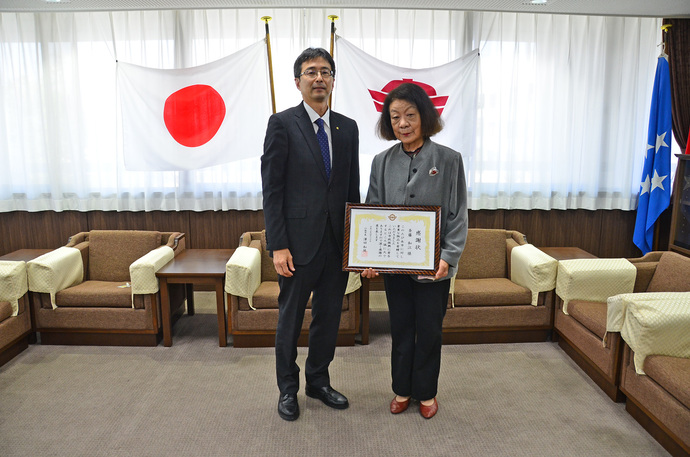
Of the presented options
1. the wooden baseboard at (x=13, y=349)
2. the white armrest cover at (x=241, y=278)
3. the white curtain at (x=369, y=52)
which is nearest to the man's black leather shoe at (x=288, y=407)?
the white armrest cover at (x=241, y=278)

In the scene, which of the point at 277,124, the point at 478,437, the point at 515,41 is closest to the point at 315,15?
the point at 515,41

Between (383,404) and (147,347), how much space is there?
1.75m

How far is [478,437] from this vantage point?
241 centimetres

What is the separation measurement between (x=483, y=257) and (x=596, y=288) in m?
0.85

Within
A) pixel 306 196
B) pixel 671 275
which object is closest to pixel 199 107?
pixel 306 196

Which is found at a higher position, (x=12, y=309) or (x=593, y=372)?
(x=12, y=309)

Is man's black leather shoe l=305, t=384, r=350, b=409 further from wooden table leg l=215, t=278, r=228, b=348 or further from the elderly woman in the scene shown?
wooden table leg l=215, t=278, r=228, b=348

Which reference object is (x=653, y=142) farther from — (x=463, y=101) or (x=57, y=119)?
(x=57, y=119)

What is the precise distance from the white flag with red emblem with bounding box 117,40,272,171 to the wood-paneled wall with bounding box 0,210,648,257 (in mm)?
699

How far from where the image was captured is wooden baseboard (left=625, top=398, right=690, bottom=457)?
2213 millimetres

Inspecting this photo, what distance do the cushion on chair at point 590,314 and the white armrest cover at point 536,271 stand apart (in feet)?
0.73

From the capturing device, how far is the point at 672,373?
2.26 m

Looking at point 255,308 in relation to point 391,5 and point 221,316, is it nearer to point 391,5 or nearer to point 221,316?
point 221,316

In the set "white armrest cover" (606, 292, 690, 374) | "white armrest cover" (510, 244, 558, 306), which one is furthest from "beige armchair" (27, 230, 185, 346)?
"white armrest cover" (606, 292, 690, 374)
